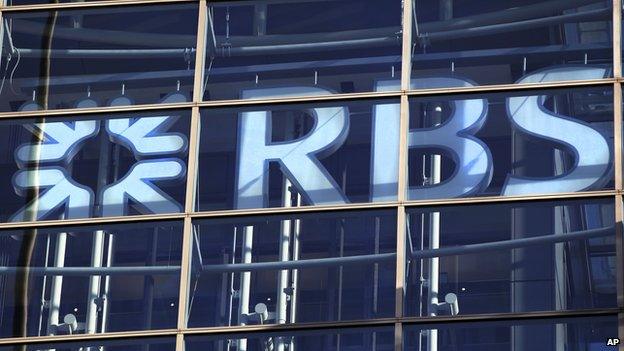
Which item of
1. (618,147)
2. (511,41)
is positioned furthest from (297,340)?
(511,41)

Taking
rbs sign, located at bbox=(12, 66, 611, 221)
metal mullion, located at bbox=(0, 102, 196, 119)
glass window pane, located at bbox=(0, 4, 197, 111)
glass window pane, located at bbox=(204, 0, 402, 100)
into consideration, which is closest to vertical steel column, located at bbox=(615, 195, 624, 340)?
rbs sign, located at bbox=(12, 66, 611, 221)

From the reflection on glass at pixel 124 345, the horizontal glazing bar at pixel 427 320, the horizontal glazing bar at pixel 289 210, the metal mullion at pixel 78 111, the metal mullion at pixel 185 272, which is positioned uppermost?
the metal mullion at pixel 78 111

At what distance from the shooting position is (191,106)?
79.5 feet

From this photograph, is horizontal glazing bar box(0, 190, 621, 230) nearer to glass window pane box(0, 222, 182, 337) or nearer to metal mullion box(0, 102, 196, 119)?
glass window pane box(0, 222, 182, 337)

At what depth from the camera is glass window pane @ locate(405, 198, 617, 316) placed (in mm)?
22688

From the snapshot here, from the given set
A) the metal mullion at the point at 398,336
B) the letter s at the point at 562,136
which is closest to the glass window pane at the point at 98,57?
the letter s at the point at 562,136

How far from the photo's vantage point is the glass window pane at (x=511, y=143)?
2314 centimetres

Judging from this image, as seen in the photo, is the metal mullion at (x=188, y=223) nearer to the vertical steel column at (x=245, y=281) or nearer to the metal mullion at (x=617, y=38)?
the vertical steel column at (x=245, y=281)

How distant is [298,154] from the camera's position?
24094mm

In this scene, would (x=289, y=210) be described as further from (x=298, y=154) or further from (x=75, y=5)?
(x=75, y=5)

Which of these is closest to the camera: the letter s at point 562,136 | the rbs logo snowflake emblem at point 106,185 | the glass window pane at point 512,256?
the glass window pane at point 512,256

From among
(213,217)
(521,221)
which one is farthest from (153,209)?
(521,221)

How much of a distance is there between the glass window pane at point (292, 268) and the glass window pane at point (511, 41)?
6.80 feet

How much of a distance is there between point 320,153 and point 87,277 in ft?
10.9
